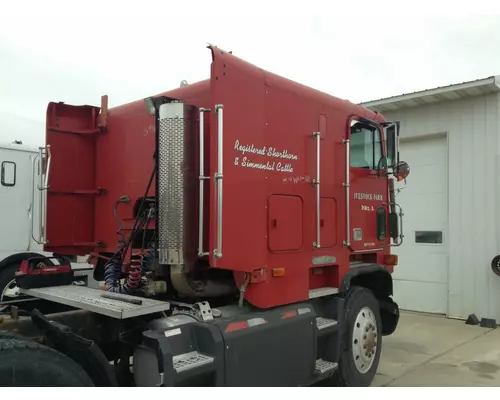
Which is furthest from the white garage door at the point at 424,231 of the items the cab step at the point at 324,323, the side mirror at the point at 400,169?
the cab step at the point at 324,323

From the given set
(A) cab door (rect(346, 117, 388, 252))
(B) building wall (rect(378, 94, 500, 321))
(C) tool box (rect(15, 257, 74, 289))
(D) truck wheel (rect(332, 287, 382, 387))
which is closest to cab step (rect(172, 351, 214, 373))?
(C) tool box (rect(15, 257, 74, 289))

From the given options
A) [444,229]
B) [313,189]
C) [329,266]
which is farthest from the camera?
[444,229]

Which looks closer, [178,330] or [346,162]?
[178,330]

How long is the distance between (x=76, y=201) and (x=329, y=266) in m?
2.80

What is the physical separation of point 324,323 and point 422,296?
5698mm

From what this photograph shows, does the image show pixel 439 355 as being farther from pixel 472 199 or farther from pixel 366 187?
pixel 472 199

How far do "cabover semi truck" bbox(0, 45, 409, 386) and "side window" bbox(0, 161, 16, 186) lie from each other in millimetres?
3573

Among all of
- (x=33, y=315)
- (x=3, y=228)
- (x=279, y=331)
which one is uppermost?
(x=3, y=228)

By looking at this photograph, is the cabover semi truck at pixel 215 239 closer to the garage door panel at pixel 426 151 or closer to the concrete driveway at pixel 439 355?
the concrete driveway at pixel 439 355

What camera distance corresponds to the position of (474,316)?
8.58 metres

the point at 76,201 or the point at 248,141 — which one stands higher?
the point at 248,141

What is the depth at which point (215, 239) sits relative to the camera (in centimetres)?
358

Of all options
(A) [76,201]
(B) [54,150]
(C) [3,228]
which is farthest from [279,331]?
(C) [3,228]

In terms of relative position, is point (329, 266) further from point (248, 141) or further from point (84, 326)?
point (84, 326)
